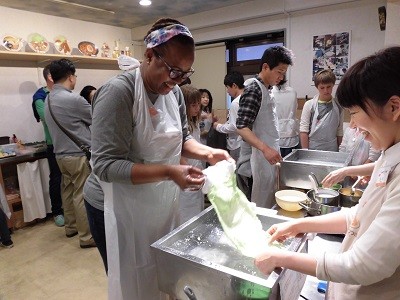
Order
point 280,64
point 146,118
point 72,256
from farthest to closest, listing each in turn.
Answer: point 72,256 < point 280,64 < point 146,118

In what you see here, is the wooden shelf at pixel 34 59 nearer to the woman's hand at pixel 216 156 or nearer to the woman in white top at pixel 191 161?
the woman in white top at pixel 191 161

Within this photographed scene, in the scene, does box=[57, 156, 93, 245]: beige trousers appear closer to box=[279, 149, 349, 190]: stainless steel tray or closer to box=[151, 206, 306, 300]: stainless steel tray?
box=[279, 149, 349, 190]: stainless steel tray

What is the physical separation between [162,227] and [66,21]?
407cm

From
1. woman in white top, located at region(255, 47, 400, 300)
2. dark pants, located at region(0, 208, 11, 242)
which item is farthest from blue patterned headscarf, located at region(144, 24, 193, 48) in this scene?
dark pants, located at region(0, 208, 11, 242)

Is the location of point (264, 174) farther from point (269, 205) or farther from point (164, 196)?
point (164, 196)

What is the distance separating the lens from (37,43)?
362 centimetres

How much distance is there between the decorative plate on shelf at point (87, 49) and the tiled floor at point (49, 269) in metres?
2.46

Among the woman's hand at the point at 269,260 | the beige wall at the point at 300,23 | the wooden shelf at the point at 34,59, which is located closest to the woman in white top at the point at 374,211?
the woman's hand at the point at 269,260

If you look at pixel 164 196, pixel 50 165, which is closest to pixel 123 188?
pixel 164 196

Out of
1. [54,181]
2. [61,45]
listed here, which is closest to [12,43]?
[61,45]

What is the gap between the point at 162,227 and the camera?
118 centimetres

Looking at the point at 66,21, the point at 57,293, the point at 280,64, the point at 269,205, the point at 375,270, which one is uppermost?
the point at 66,21

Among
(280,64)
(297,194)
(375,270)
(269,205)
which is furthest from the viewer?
(269,205)

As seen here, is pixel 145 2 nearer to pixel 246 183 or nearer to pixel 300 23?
pixel 300 23
